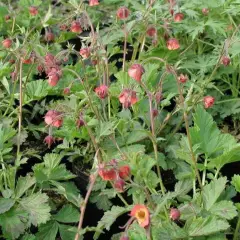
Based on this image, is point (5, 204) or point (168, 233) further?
point (5, 204)

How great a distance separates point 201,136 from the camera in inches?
66.2

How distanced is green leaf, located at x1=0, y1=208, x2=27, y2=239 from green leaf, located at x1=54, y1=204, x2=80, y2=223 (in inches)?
4.5

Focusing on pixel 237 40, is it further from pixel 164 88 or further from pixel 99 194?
pixel 99 194

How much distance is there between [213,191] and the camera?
4.93 ft

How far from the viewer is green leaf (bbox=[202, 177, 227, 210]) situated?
1.49 meters

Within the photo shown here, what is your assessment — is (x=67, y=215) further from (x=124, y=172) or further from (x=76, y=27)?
(x=76, y=27)

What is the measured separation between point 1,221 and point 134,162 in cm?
41

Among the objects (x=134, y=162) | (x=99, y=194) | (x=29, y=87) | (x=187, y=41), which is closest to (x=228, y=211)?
(x=134, y=162)

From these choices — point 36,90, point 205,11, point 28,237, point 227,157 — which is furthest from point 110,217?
point 205,11

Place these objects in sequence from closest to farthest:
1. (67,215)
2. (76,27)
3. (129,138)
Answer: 1. (67,215)
2. (129,138)
3. (76,27)

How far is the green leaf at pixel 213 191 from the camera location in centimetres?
149

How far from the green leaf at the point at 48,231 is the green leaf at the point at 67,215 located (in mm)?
21

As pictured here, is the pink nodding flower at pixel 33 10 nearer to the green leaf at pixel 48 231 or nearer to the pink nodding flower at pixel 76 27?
the pink nodding flower at pixel 76 27

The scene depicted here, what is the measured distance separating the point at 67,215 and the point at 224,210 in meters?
0.46
